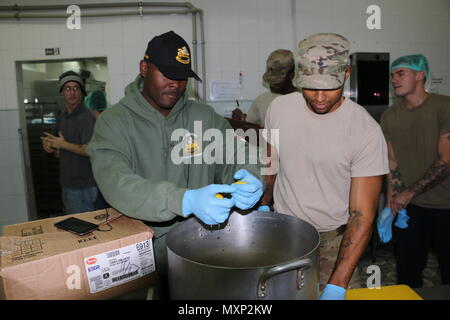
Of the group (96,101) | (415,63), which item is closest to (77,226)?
(415,63)

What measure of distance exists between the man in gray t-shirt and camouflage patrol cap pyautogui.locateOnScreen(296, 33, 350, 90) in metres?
1.97

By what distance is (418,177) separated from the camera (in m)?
2.18

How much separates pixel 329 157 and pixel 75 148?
2024 mm

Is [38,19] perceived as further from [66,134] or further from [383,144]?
[383,144]

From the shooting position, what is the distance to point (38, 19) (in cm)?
340

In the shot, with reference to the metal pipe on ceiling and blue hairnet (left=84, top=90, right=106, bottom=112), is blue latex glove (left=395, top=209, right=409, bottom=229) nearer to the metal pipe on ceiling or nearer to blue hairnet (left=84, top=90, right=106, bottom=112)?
the metal pipe on ceiling

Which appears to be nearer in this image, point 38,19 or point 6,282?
point 6,282

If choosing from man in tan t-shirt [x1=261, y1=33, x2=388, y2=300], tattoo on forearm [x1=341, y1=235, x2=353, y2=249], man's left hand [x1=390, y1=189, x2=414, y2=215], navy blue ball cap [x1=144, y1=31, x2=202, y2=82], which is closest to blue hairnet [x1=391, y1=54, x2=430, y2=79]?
man's left hand [x1=390, y1=189, x2=414, y2=215]

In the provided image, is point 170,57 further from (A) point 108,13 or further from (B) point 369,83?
(B) point 369,83

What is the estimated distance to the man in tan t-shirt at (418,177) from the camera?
205cm

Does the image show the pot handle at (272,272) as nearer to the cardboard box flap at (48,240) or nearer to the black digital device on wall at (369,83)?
the cardboard box flap at (48,240)

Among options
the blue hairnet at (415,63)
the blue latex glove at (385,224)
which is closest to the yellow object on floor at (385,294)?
the blue latex glove at (385,224)

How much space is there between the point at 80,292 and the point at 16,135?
3.34 m
